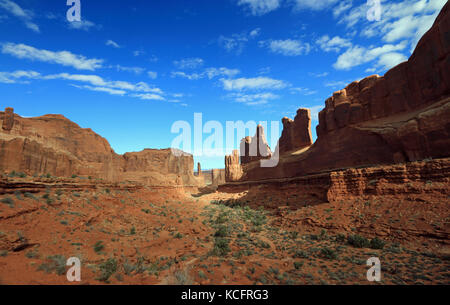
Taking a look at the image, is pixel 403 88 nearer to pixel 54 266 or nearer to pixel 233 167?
pixel 54 266

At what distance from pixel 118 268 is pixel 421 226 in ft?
60.4

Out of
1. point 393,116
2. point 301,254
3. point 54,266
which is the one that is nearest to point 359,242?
point 301,254

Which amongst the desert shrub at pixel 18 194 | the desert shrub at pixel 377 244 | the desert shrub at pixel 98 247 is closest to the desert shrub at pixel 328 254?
the desert shrub at pixel 377 244

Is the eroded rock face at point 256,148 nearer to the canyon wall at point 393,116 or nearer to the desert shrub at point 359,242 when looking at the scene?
the canyon wall at point 393,116

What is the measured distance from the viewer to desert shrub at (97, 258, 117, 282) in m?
7.24

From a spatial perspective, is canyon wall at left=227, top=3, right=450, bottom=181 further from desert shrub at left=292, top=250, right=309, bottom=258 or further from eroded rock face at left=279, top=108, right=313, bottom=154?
desert shrub at left=292, top=250, right=309, bottom=258

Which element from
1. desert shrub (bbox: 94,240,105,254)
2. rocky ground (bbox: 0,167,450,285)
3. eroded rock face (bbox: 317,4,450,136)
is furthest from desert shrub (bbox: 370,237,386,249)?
desert shrub (bbox: 94,240,105,254)

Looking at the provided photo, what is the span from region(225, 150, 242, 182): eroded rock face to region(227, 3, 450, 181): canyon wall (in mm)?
29700

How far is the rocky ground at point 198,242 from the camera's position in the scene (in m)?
8.07

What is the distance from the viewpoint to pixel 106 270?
788cm

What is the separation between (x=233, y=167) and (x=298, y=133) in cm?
2917
